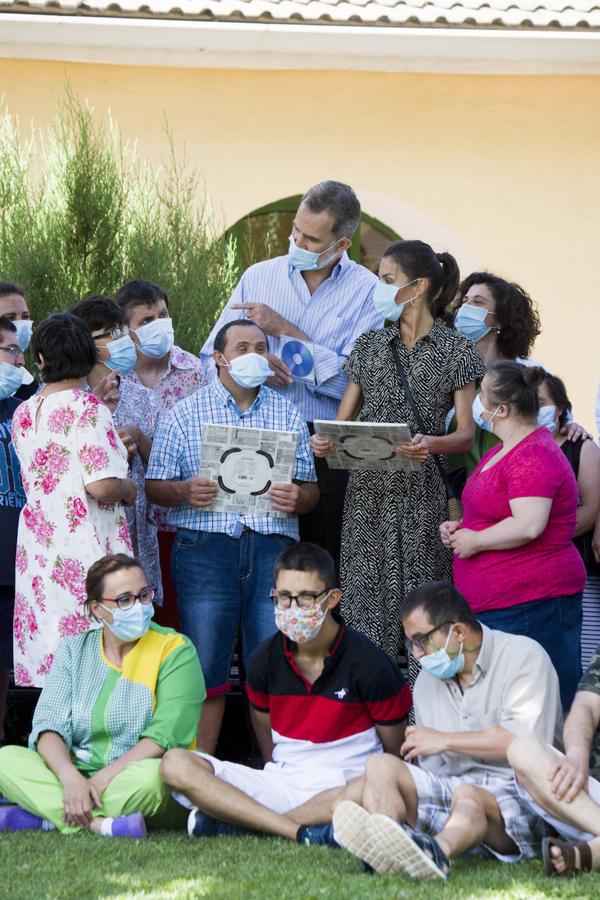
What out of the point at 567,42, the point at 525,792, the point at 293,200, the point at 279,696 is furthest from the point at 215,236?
the point at 525,792

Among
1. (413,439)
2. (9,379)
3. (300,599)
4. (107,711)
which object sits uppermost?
(9,379)

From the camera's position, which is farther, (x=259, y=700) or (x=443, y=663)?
(x=259, y=700)

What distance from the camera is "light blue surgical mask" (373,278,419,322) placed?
Result: 664cm

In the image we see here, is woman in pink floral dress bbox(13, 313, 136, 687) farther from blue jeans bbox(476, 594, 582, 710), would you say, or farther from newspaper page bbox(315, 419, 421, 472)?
blue jeans bbox(476, 594, 582, 710)

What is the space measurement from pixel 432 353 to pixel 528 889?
2.74 m

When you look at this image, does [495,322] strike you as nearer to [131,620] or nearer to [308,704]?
[308,704]

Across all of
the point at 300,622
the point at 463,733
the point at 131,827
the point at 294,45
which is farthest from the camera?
the point at 294,45

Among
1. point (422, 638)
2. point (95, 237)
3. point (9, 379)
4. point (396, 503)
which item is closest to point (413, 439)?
point (396, 503)

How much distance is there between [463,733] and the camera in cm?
543

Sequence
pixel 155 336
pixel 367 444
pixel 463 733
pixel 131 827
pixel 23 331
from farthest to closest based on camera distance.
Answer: pixel 155 336 → pixel 23 331 → pixel 367 444 → pixel 131 827 → pixel 463 733

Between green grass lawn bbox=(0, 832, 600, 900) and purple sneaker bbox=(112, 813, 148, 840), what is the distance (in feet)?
0.32

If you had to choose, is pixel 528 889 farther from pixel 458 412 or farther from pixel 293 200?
pixel 293 200

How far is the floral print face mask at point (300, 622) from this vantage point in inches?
230

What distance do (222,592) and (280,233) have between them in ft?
20.4
